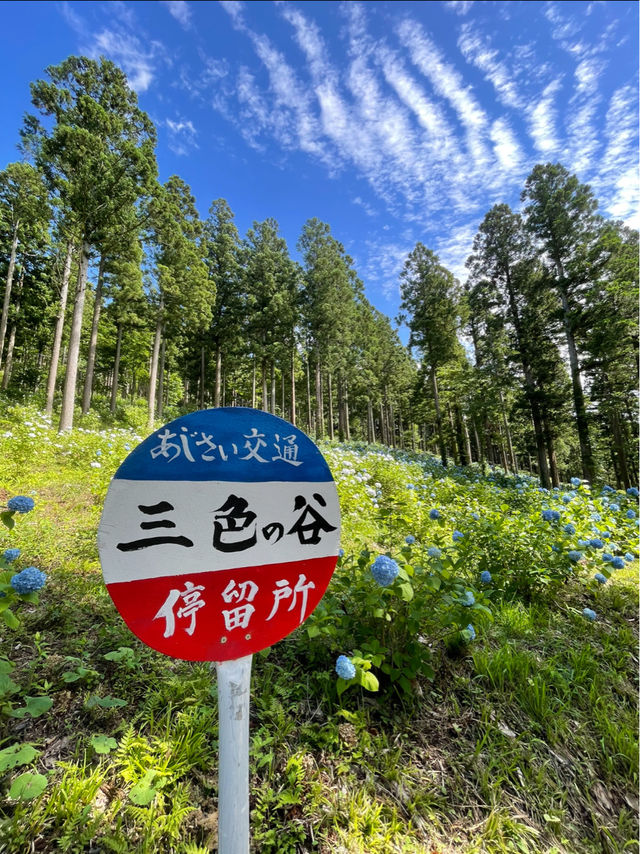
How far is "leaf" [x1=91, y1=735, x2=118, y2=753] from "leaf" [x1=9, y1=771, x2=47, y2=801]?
216mm

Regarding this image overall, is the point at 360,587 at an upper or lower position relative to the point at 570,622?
upper

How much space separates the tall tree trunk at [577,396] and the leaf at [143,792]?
13.1 metres

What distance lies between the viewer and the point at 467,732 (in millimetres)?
1804

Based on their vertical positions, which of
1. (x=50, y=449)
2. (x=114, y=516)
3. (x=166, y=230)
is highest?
(x=166, y=230)

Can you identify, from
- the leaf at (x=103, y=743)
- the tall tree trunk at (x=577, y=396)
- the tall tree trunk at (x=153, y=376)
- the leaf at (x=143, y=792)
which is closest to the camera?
the leaf at (x=143, y=792)

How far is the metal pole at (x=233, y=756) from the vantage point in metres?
0.89

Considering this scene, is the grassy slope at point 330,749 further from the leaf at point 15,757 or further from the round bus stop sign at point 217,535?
the round bus stop sign at point 217,535

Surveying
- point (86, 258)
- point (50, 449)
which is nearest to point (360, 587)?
point (50, 449)

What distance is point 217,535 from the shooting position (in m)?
0.95

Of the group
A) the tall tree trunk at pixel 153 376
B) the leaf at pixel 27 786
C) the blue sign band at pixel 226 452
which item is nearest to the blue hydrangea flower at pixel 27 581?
the leaf at pixel 27 786

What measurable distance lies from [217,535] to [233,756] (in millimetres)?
609

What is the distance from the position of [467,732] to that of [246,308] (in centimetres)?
1940

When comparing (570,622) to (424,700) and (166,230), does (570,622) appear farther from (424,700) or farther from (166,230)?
(166,230)

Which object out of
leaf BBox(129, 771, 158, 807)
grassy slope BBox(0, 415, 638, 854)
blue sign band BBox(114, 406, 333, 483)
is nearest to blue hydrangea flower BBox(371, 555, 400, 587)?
blue sign band BBox(114, 406, 333, 483)
